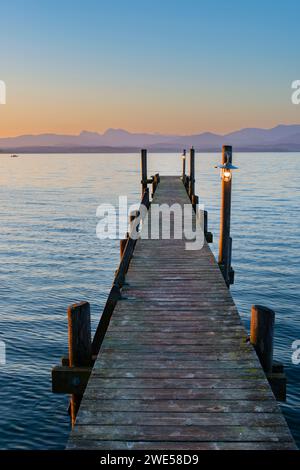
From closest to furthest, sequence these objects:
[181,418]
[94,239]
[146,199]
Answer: [181,418]
[146,199]
[94,239]

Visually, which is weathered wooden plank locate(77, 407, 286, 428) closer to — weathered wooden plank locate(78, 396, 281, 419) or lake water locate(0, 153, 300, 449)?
weathered wooden plank locate(78, 396, 281, 419)

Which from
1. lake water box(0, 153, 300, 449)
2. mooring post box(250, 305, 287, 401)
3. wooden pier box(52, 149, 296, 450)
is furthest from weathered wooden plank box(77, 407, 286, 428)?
lake water box(0, 153, 300, 449)

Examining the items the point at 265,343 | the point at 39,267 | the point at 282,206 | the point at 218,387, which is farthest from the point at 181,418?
the point at 282,206

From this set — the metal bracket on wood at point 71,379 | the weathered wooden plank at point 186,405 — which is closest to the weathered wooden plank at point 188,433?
the weathered wooden plank at point 186,405

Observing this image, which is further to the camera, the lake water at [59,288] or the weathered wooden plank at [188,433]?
the lake water at [59,288]

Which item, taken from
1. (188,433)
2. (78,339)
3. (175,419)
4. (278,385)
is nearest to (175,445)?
(188,433)

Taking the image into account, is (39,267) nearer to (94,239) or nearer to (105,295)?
(105,295)

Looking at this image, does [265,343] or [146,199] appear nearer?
[265,343]

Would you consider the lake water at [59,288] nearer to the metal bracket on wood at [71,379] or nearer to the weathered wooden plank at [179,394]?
the metal bracket on wood at [71,379]

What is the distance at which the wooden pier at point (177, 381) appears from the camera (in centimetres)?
409

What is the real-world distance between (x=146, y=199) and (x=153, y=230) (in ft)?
9.98

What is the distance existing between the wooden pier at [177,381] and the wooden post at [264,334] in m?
0.14

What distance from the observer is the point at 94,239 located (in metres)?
29.0

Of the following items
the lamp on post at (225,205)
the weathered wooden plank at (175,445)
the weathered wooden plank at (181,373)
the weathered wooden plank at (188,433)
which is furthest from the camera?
the lamp on post at (225,205)
